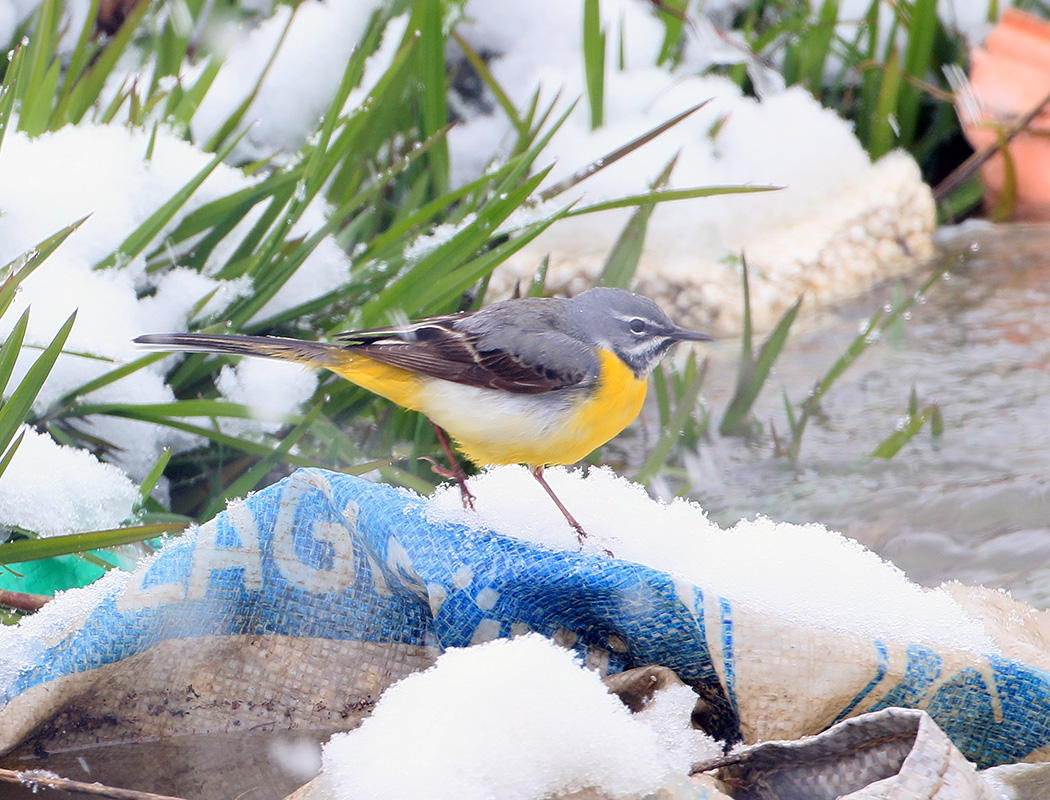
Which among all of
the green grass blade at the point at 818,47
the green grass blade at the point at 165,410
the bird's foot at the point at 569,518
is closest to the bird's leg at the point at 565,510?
the bird's foot at the point at 569,518

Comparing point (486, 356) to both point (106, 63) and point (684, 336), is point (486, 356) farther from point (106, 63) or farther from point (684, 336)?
point (106, 63)

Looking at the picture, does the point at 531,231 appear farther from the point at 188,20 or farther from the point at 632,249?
the point at 188,20

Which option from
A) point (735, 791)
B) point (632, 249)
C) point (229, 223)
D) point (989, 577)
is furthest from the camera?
point (632, 249)

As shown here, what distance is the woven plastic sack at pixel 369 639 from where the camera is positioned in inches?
74.2

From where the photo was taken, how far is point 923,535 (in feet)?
10.8

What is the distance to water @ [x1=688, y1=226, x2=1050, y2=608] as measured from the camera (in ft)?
10.7

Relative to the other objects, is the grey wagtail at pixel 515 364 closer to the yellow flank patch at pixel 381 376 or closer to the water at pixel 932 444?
the yellow flank patch at pixel 381 376

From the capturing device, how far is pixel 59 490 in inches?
99.5

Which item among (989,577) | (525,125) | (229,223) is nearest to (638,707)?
(989,577)

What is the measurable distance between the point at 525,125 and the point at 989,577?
205cm

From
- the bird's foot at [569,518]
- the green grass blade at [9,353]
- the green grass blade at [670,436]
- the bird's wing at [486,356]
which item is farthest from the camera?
the green grass blade at [670,436]

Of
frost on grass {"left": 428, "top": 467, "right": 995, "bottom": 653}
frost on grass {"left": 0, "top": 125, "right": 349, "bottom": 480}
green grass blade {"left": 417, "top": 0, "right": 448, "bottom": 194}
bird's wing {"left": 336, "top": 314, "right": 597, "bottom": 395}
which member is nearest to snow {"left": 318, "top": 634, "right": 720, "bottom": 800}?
frost on grass {"left": 428, "top": 467, "right": 995, "bottom": 653}

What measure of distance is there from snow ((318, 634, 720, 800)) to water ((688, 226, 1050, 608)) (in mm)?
1563

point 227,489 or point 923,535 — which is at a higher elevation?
point 227,489
